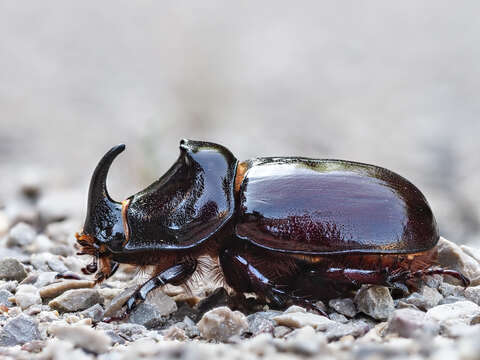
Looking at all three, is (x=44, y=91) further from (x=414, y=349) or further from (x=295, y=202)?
(x=414, y=349)

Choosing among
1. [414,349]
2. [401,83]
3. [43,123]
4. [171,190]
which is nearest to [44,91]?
[43,123]

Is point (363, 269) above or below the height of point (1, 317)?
above

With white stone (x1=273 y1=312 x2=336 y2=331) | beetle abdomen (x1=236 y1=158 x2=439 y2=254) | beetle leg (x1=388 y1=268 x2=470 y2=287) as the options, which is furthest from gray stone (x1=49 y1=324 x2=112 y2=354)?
beetle leg (x1=388 y1=268 x2=470 y2=287)

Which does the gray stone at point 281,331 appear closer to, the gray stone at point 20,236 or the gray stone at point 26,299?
the gray stone at point 26,299

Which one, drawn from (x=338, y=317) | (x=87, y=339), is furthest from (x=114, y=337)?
(x=338, y=317)

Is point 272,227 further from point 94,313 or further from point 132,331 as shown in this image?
point 94,313

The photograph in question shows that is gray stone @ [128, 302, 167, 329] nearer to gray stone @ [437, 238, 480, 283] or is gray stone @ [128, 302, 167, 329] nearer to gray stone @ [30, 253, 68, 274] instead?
gray stone @ [30, 253, 68, 274]
